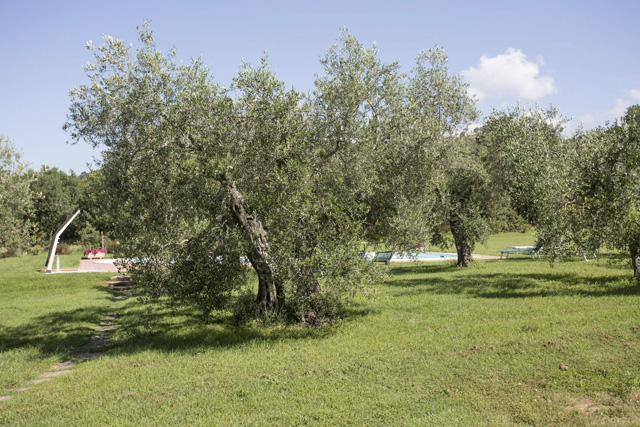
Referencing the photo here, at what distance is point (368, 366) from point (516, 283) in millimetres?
10341

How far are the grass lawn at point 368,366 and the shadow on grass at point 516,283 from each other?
0.20m

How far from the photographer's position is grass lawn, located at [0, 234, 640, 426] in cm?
713

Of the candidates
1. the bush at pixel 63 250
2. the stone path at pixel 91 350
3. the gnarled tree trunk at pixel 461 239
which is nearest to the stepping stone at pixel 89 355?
the stone path at pixel 91 350

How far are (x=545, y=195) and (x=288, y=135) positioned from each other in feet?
25.2

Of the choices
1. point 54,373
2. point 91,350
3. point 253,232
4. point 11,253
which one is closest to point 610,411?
point 253,232

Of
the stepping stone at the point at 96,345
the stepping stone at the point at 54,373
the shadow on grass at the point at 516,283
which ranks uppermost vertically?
the shadow on grass at the point at 516,283

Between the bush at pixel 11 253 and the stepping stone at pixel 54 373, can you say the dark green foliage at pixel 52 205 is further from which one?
the stepping stone at pixel 54 373

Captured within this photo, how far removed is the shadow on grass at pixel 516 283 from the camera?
14.9 m

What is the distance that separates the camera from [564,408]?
268 inches

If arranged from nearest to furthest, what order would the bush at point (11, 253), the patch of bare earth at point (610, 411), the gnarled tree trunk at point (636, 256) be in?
the patch of bare earth at point (610, 411) → the gnarled tree trunk at point (636, 256) → the bush at point (11, 253)

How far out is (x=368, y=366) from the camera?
9031mm

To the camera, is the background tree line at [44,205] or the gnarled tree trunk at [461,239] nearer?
the background tree line at [44,205]

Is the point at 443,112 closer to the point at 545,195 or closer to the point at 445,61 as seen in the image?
the point at 445,61

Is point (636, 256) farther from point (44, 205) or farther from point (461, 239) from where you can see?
point (44, 205)
